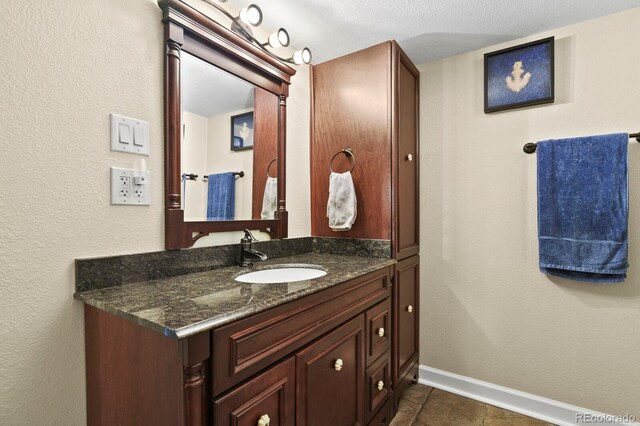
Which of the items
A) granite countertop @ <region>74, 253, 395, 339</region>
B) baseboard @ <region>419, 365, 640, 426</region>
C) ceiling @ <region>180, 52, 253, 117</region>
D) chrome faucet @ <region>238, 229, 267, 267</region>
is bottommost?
baseboard @ <region>419, 365, 640, 426</region>

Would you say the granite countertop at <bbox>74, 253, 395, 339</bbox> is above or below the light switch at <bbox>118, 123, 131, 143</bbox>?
below

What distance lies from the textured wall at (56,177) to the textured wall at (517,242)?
169cm

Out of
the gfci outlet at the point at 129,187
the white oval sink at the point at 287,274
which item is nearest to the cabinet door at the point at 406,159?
the white oval sink at the point at 287,274

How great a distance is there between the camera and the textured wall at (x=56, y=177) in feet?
2.88

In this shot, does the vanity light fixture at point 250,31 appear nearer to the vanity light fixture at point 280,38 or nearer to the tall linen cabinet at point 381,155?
the vanity light fixture at point 280,38

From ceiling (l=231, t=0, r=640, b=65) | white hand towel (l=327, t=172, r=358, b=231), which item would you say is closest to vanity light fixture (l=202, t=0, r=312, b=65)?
ceiling (l=231, t=0, r=640, b=65)

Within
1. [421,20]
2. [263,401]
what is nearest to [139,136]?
[263,401]

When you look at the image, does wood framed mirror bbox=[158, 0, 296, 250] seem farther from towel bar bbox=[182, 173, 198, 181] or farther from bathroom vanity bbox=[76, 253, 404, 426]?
bathroom vanity bbox=[76, 253, 404, 426]

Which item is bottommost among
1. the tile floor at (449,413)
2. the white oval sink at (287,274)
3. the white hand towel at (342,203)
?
the tile floor at (449,413)

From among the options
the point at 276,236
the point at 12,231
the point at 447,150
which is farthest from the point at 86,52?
the point at 447,150

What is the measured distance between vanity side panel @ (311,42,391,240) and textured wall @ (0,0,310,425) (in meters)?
1.05

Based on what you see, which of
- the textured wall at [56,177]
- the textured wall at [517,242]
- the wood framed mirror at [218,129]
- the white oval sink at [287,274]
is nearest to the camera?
the textured wall at [56,177]

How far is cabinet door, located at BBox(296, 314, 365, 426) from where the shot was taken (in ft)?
3.48

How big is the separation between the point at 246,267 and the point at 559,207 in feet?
5.23
